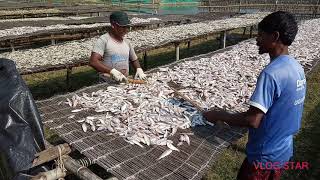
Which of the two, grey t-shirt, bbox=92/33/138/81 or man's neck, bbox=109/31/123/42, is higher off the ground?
man's neck, bbox=109/31/123/42

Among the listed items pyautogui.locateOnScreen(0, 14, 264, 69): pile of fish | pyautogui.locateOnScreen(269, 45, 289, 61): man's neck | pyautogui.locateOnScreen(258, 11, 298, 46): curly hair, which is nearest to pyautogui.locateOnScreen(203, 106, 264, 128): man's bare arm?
pyautogui.locateOnScreen(269, 45, 289, 61): man's neck

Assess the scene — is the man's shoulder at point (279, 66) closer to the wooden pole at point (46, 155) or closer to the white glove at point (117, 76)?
the wooden pole at point (46, 155)

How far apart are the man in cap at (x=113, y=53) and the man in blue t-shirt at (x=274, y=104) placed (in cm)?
292

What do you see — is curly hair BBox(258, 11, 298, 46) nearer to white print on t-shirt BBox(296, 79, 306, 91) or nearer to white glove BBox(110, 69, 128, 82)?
white print on t-shirt BBox(296, 79, 306, 91)

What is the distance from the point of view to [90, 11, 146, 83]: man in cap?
549cm

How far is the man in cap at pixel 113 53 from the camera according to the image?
18.0ft

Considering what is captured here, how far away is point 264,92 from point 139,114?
6.34 feet

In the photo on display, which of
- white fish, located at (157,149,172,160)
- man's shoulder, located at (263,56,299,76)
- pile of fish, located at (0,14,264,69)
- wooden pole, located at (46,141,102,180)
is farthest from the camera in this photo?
pile of fish, located at (0,14,264,69)

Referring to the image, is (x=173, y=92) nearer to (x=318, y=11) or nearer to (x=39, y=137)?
(x=39, y=137)

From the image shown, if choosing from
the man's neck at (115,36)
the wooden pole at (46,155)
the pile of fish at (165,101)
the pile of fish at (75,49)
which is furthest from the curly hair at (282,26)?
the pile of fish at (75,49)

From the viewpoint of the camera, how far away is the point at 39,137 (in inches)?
134

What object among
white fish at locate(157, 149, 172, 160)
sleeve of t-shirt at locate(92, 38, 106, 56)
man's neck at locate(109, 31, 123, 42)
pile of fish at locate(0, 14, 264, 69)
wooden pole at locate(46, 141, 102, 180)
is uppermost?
man's neck at locate(109, 31, 123, 42)

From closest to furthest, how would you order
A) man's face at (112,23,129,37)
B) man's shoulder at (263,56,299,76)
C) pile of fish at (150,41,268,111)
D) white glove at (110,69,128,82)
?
man's shoulder at (263,56,299,76)
pile of fish at (150,41,268,111)
white glove at (110,69,128,82)
man's face at (112,23,129,37)

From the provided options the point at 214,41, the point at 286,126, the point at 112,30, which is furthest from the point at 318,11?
the point at 286,126
